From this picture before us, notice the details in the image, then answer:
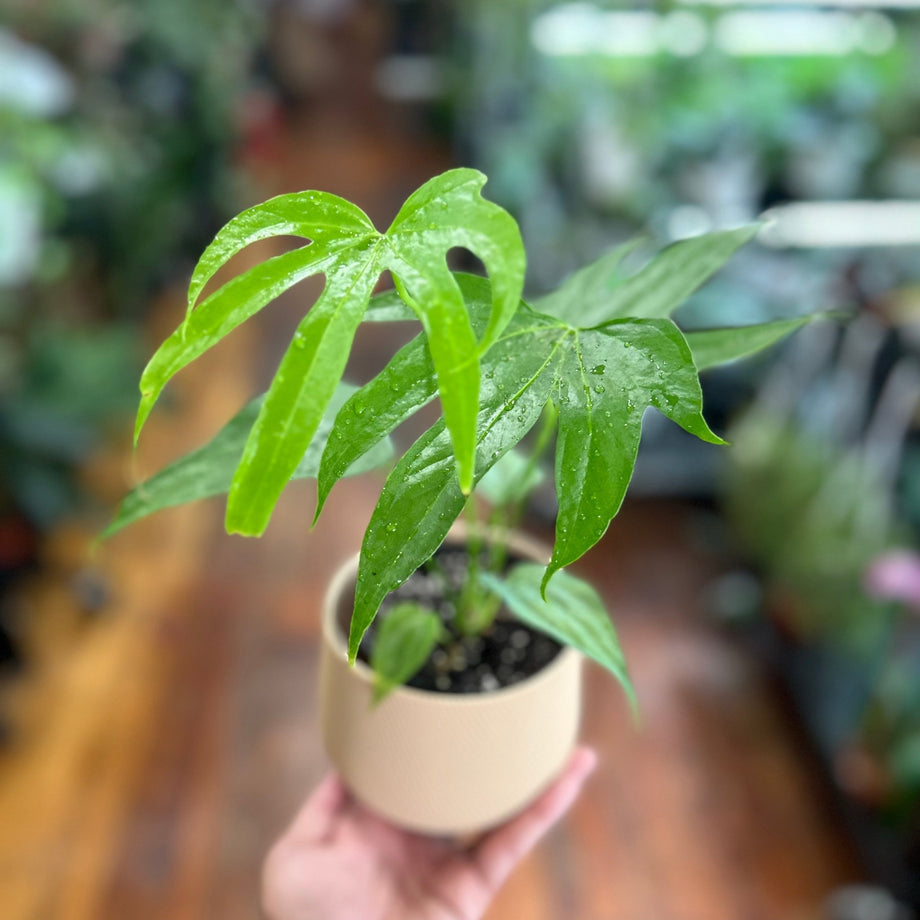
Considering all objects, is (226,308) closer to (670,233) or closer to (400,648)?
(400,648)

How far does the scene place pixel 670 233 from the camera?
7.57 ft

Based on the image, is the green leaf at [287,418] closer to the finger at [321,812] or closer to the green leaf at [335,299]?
the green leaf at [335,299]

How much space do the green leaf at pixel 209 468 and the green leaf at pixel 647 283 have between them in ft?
0.52

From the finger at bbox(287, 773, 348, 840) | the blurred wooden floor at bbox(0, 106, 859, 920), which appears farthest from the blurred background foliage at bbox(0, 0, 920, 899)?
the finger at bbox(287, 773, 348, 840)

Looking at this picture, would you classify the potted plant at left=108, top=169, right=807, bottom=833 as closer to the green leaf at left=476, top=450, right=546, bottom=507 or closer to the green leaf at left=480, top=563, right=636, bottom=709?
the green leaf at left=480, top=563, right=636, bottom=709

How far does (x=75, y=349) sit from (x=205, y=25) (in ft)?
6.01

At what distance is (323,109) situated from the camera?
5.39 m

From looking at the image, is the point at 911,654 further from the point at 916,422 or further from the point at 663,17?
the point at 663,17

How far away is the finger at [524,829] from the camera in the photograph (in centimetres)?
81

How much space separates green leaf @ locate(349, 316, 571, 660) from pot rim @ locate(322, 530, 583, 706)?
0.79ft

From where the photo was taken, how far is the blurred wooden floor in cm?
158

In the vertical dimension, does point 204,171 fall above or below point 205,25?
below

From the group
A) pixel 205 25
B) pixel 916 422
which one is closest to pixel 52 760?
pixel 916 422

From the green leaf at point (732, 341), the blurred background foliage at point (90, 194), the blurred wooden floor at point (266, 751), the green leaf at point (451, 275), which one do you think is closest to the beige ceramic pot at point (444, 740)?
the green leaf at point (732, 341)
